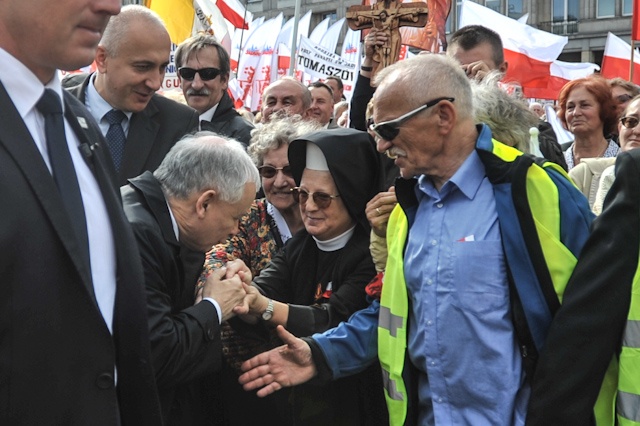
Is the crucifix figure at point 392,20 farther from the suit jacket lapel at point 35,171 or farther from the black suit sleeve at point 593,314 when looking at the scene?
the suit jacket lapel at point 35,171

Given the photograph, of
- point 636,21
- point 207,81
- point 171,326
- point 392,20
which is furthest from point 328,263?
point 636,21

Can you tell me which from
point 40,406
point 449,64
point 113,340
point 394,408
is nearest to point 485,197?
point 449,64

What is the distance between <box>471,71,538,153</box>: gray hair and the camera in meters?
3.29

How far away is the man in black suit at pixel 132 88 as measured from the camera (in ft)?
14.3

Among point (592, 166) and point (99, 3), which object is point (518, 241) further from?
point (592, 166)

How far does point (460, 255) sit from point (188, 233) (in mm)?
1018

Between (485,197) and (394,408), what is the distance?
824 millimetres

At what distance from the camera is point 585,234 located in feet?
9.07

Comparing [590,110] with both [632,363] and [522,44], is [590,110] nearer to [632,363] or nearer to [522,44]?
[632,363]

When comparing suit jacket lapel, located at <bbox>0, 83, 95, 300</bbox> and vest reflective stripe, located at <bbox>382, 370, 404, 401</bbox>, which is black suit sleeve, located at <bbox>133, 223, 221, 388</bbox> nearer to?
vest reflective stripe, located at <bbox>382, 370, 404, 401</bbox>

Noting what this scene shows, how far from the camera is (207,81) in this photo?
18.5ft

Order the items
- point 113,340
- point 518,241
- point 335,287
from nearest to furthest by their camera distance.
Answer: point 113,340, point 518,241, point 335,287

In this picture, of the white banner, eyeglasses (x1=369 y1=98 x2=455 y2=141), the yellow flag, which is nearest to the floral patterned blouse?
eyeglasses (x1=369 y1=98 x2=455 y2=141)

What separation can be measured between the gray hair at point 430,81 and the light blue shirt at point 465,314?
234mm
